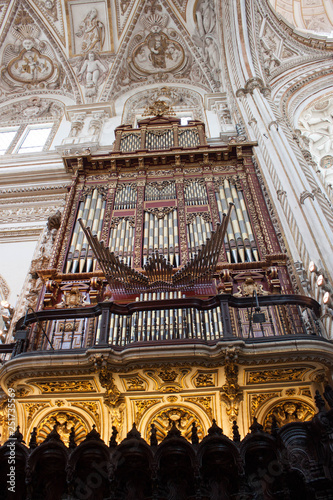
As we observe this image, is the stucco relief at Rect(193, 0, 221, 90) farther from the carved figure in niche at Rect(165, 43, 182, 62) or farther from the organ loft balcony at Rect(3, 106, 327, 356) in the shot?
the organ loft balcony at Rect(3, 106, 327, 356)

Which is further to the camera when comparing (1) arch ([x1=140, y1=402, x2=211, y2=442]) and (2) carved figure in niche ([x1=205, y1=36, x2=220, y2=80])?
(2) carved figure in niche ([x1=205, y1=36, x2=220, y2=80])

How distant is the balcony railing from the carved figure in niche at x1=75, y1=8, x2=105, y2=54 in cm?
1416

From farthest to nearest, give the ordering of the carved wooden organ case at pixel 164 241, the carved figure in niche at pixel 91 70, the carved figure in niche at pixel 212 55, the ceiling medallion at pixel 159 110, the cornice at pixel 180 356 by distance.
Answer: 1. the carved figure in niche at pixel 91 70
2. the carved figure in niche at pixel 212 55
3. the ceiling medallion at pixel 159 110
4. the carved wooden organ case at pixel 164 241
5. the cornice at pixel 180 356

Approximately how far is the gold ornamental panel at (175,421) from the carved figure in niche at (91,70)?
1389cm

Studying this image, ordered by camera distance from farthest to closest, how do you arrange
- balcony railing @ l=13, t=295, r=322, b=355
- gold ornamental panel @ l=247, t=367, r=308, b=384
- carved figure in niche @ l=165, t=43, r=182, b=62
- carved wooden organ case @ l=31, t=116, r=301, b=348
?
1. carved figure in niche @ l=165, t=43, r=182, b=62
2. carved wooden organ case @ l=31, t=116, r=301, b=348
3. balcony railing @ l=13, t=295, r=322, b=355
4. gold ornamental panel @ l=247, t=367, r=308, b=384

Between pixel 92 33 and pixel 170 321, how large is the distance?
49.2ft

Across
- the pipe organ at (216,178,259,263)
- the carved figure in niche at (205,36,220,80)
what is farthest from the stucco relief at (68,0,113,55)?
the pipe organ at (216,178,259,263)

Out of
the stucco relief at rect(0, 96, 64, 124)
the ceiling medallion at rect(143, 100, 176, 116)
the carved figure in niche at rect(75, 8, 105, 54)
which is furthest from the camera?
the carved figure in niche at rect(75, 8, 105, 54)

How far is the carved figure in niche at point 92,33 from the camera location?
57.7ft

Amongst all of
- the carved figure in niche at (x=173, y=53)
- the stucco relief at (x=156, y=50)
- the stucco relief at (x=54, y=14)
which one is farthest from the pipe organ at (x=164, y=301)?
the stucco relief at (x=54, y=14)

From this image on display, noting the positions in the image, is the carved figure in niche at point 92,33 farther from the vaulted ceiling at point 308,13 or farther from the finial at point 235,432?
the finial at point 235,432

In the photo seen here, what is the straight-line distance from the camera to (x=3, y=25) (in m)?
17.5

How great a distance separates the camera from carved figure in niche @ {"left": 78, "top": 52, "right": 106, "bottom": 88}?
17.0 meters

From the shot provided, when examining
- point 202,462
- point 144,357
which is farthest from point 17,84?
point 202,462
